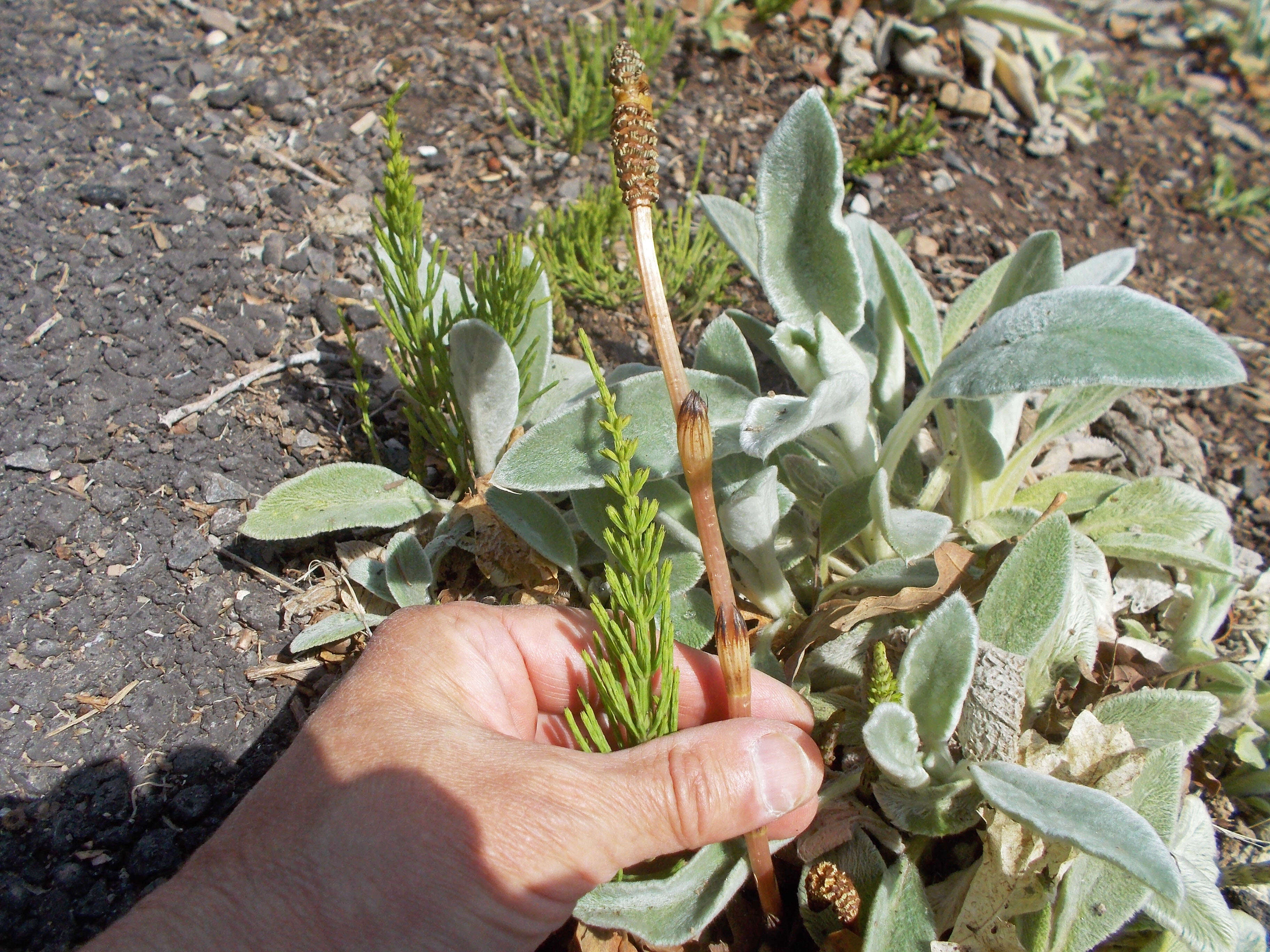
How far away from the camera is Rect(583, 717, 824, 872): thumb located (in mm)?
1234

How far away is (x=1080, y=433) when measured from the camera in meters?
2.42

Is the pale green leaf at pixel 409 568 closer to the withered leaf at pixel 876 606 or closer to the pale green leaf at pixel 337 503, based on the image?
the pale green leaf at pixel 337 503

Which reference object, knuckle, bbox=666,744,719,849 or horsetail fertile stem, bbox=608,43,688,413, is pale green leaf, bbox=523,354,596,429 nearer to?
horsetail fertile stem, bbox=608,43,688,413

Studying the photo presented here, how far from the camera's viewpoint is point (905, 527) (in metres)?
1.65

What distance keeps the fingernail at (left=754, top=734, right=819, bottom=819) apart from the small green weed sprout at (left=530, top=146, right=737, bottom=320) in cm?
145

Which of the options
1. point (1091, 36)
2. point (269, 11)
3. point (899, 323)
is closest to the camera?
point (899, 323)

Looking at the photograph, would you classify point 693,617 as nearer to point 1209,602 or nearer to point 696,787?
point 696,787

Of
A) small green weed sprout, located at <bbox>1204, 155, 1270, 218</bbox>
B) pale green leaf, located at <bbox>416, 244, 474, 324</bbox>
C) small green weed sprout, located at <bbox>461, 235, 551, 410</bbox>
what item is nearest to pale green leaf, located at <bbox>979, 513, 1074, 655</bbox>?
small green weed sprout, located at <bbox>461, 235, 551, 410</bbox>

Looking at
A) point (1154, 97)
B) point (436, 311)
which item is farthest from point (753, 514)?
point (1154, 97)

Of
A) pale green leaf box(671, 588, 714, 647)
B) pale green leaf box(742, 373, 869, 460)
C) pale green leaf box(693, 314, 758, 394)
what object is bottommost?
pale green leaf box(671, 588, 714, 647)

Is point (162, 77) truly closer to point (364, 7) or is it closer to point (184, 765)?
point (364, 7)

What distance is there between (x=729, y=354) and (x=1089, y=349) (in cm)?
68

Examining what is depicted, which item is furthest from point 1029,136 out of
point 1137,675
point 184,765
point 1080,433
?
point 184,765

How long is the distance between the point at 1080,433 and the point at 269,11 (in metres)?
3.14
